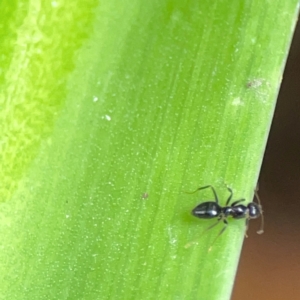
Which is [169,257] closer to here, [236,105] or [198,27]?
[236,105]

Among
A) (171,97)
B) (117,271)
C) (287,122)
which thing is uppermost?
(287,122)

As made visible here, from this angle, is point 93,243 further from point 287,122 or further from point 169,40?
point 287,122

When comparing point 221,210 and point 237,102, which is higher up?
point 237,102

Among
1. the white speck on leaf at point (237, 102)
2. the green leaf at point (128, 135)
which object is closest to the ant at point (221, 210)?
the green leaf at point (128, 135)

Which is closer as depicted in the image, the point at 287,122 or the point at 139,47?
the point at 139,47

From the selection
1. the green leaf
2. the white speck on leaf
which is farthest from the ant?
the white speck on leaf

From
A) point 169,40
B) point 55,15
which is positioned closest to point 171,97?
point 169,40

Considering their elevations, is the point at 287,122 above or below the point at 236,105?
above
